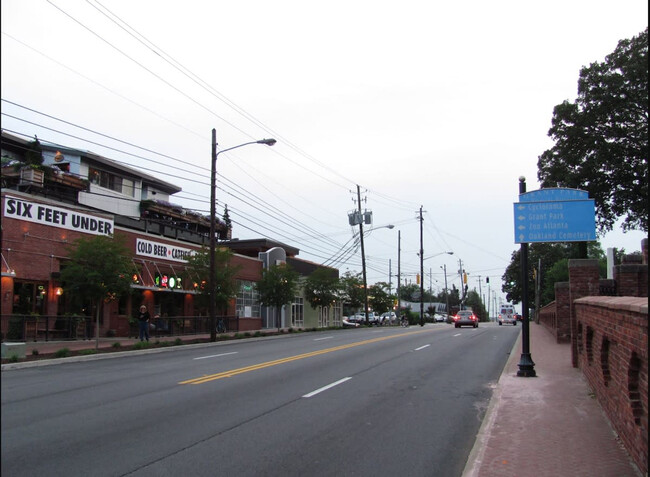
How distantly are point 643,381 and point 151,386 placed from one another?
920 cm

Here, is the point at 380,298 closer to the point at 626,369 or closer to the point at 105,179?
the point at 105,179

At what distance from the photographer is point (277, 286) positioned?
3662 centimetres

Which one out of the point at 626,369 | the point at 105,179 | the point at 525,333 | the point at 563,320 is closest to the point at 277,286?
the point at 105,179

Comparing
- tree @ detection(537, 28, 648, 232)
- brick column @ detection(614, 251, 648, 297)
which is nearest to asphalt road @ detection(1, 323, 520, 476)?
brick column @ detection(614, 251, 648, 297)

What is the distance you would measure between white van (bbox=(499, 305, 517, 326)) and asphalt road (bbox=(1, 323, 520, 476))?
2128 inches

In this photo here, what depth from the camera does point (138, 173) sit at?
40562mm

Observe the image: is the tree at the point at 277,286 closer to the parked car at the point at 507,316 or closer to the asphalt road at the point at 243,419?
the asphalt road at the point at 243,419

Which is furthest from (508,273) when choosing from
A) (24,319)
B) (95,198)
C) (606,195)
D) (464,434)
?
(464,434)

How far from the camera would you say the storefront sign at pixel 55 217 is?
907 inches

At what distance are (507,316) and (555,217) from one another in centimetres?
5757

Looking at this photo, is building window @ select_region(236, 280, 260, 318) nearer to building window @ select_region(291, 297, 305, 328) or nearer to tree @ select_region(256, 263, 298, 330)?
tree @ select_region(256, 263, 298, 330)

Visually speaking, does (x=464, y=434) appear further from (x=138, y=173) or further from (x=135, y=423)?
(x=138, y=173)

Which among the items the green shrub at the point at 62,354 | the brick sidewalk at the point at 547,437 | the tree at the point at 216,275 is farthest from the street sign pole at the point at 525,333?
the tree at the point at 216,275

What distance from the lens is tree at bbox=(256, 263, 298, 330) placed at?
36.7m
